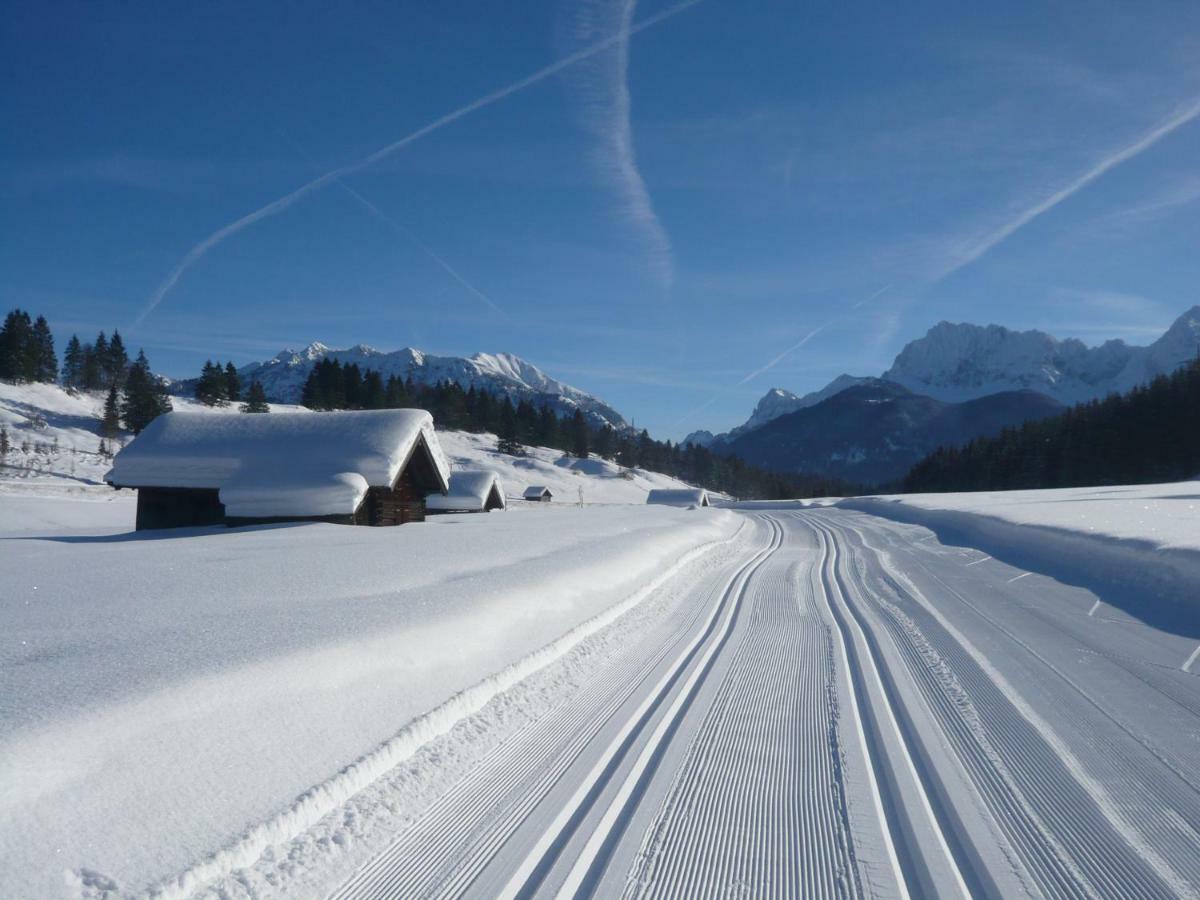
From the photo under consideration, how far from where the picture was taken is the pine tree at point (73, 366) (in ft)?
238

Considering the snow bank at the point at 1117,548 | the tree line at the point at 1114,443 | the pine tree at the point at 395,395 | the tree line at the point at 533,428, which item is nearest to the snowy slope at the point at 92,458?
the tree line at the point at 533,428

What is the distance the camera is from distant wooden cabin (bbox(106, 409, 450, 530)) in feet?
53.7

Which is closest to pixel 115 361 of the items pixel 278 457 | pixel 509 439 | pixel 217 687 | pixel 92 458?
pixel 92 458

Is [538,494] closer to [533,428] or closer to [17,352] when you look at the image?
[533,428]

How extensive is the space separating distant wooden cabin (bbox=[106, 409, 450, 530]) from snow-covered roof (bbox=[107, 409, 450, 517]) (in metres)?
0.03

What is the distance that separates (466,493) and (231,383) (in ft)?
164

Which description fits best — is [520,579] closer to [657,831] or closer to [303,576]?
[303,576]

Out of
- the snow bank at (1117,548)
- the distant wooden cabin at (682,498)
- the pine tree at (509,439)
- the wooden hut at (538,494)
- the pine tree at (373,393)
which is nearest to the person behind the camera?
the snow bank at (1117,548)

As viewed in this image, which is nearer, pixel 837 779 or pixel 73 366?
pixel 837 779

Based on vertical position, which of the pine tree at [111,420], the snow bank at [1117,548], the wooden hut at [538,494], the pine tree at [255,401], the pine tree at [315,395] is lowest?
the wooden hut at [538,494]

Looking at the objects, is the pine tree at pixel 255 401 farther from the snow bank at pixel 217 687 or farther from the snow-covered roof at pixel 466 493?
the snow bank at pixel 217 687

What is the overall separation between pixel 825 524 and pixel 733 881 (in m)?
31.0

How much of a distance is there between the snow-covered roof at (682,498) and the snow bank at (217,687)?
51591 mm

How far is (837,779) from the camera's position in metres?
4.26
